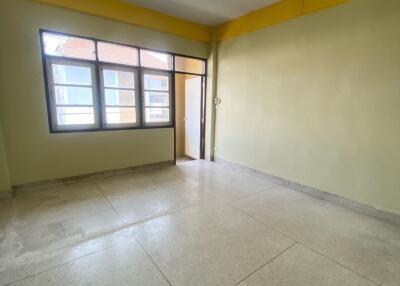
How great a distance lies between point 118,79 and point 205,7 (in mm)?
2061

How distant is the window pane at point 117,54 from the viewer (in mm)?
3648

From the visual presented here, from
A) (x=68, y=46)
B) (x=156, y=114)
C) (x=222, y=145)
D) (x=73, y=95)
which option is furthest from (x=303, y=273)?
(x=68, y=46)

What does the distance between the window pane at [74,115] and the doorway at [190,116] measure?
250 cm

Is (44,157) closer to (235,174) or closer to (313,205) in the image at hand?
(235,174)

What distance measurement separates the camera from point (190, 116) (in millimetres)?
5750

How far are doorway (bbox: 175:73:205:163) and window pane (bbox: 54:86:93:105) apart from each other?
8.37 feet

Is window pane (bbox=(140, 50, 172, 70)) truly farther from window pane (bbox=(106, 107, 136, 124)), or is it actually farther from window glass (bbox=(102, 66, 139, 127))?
window pane (bbox=(106, 107, 136, 124))

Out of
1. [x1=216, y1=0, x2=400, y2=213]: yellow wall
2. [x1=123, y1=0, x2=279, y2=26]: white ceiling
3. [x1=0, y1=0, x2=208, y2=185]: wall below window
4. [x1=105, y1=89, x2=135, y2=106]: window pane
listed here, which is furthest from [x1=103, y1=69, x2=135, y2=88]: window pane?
[x1=216, y1=0, x2=400, y2=213]: yellow wall

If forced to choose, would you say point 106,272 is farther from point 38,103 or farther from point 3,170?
point 38,103

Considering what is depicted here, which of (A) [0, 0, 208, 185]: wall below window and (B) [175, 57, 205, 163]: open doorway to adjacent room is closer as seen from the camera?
(A) [0, 0, 208, 185]: wall below window

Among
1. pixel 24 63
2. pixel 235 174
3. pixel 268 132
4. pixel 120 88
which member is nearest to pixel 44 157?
pixel 24 63

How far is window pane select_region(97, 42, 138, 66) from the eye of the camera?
12.0 ft

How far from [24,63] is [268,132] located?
4065 mm

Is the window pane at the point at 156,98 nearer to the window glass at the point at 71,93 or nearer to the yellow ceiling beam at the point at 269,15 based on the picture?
the window glass at the point at 71,93
